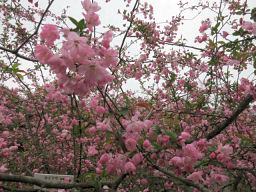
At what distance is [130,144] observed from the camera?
1029 mm

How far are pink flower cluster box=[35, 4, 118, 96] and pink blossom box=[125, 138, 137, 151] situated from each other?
1.30ft

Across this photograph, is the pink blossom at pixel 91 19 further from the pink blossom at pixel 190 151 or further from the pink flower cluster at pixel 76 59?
the pink blossom at pixel 190 151

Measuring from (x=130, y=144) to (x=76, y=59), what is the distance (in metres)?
0.60

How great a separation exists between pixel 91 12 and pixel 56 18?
16.6 feet

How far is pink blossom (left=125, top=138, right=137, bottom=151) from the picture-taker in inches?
39.5

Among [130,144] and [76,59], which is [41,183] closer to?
[130,144]

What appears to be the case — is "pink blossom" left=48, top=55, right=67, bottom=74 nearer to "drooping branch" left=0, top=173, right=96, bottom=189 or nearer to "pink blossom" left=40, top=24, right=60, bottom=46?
"pink blossom" left=40, top=24, right=60, bottom=46

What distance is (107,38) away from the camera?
982mm

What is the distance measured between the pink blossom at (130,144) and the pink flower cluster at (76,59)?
398 mm

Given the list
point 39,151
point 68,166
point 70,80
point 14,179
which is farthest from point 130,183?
point 70,80

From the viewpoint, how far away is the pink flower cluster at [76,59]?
81 cm

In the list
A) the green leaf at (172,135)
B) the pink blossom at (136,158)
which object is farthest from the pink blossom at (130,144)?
the green leaf at (172,135)

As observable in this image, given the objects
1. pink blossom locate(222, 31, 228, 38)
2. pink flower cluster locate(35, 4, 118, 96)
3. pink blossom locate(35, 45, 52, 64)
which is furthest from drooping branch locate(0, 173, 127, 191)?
pink blossom locate(222, 31, 228, 38)

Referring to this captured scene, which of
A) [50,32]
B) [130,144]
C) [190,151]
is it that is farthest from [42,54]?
[190,151]
